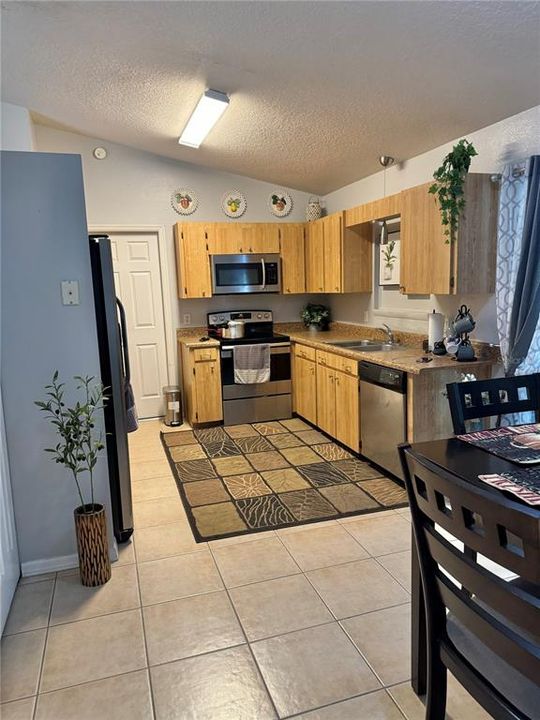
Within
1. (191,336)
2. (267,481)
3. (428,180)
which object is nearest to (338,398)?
(267,481)

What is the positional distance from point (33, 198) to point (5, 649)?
1.98m

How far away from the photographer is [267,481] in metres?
3.55

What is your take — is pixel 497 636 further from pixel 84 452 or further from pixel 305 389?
pixel 305 389

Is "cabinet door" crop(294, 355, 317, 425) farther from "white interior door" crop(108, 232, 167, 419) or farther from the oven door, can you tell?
"white interior door" crop(108, 232, 167, 419)

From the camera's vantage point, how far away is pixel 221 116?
369 centimetres

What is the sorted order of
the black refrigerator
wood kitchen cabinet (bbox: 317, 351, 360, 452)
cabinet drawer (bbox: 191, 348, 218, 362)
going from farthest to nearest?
cabinet drawer (bbox: 191, 348, 218, 362)
wood kitchen cabinet (bbox: 317, 351, 360, 452)
the black refrigerator

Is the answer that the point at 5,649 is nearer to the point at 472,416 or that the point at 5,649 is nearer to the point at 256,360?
the point at 472,416

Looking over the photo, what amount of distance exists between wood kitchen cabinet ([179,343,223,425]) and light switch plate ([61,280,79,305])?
7.96ft

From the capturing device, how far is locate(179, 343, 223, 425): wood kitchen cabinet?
480 centimetres

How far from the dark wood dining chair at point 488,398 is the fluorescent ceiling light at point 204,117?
251cm

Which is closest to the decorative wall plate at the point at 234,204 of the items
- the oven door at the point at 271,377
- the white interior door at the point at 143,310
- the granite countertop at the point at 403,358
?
the white interior door at the point at 143,310

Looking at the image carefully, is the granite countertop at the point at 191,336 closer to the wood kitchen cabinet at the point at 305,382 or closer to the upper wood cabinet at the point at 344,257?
the wood kitchen cabinet at the point at 305,382

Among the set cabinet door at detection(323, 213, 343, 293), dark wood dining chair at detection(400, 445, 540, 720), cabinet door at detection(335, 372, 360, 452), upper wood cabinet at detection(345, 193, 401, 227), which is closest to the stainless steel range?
cabinet door at detection(323, 213, 343, 293)

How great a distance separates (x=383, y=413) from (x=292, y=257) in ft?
8.15
